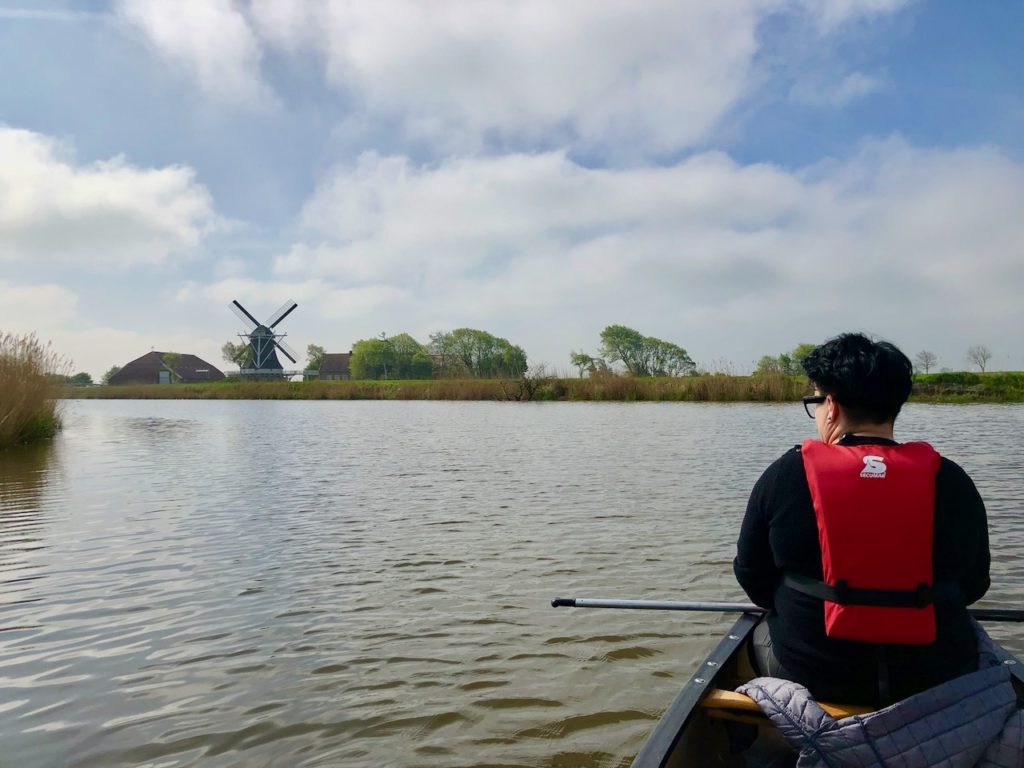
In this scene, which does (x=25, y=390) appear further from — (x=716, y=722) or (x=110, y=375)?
(x=110, y=375)

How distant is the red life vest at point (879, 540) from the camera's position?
2203mm

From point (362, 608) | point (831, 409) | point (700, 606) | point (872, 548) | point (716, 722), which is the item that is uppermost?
point (831, 409)

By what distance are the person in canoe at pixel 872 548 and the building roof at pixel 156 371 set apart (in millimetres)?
97987

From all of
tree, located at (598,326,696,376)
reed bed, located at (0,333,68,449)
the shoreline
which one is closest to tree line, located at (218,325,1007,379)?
tree, located at (598,326,696,376)

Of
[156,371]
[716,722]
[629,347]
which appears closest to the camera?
[716,722]

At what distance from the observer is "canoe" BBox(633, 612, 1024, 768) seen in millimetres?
2328

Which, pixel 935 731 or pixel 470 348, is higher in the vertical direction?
pixel 470 348

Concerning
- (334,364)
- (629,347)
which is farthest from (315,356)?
(629,347)

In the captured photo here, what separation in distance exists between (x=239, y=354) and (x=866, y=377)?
271 feet

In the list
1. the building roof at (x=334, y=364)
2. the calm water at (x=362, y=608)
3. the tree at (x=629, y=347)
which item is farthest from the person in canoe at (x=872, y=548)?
the building roof at (x=334, y=364)

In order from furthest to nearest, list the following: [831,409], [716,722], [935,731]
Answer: [716,722] → [831,409] → [935,731]

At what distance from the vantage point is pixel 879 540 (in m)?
2.21

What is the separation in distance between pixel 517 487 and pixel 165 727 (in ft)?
23.9

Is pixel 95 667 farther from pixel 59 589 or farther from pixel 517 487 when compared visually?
pixel 517 487
